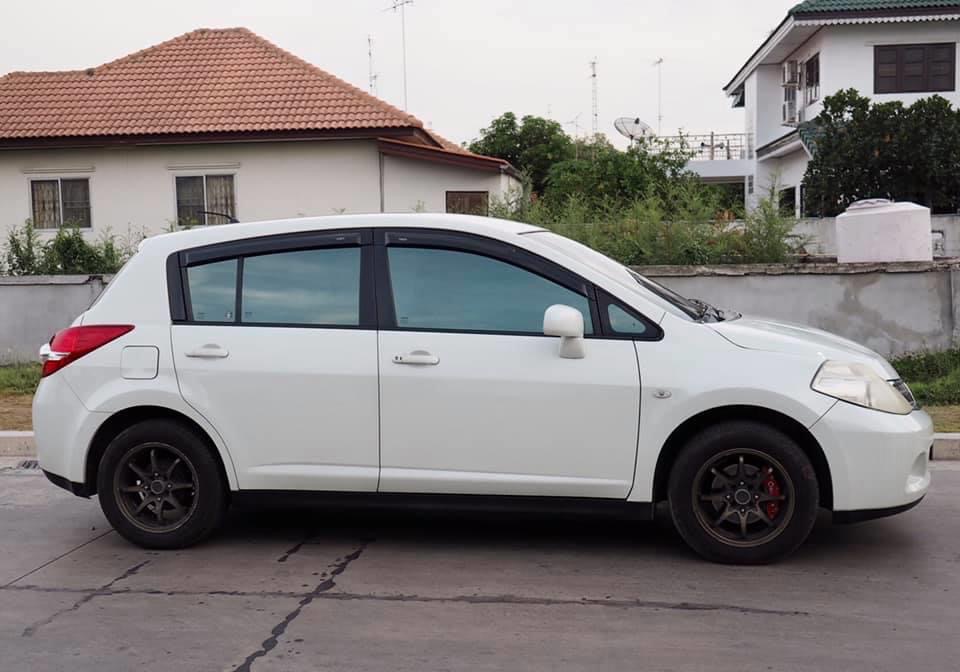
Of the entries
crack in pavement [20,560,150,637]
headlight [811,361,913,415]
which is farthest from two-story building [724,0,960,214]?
crack in pavement [20,560,150,637]

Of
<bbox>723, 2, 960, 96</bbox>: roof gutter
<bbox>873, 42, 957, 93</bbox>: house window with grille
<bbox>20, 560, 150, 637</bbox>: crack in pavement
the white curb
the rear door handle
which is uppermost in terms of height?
<bbox>723, 2, 960, 96</bbox>: roof gutter

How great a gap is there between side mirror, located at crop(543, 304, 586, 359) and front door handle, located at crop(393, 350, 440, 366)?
1.97ft

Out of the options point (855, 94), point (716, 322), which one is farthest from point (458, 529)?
point (855, 94)

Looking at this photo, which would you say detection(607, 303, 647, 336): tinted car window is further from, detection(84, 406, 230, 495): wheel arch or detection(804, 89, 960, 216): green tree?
detection(804, 89, 960, 216): green tree

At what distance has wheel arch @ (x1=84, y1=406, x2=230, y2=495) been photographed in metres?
5.84

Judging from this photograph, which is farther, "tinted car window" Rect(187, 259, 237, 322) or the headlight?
"tinted car window" Rect(187, 259, 237, 322)

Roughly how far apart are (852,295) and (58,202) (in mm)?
15924

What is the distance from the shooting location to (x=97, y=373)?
19.2 feet

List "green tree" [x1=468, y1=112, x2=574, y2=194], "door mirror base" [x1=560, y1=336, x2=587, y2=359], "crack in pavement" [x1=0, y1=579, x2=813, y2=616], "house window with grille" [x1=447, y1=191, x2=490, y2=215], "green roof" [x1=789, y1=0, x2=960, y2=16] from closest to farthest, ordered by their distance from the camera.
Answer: "crack in pavement" [x1=0, y1=579, x2=813, y2=616] → "door mirror base" [x1=560, y1=336, x2=587, y2=359] → "house window with grille" [x1=447, y1=191, x2=490, y2=215] → "green roof" [x1=789, y1=0, x2=960, y2=16] → "green tree" [x1=468, y1=112, x2=574, y2=194]

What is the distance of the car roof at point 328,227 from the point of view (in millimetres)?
5793

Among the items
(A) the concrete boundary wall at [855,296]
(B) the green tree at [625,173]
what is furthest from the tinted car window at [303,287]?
(B) the green tree at [625,173]

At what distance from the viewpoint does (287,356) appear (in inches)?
223

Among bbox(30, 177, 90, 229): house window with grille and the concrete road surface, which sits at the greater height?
bbox(30, 177, 90, 229): house window with grille

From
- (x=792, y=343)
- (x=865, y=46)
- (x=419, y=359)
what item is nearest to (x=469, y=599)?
(x=419, y=359)
